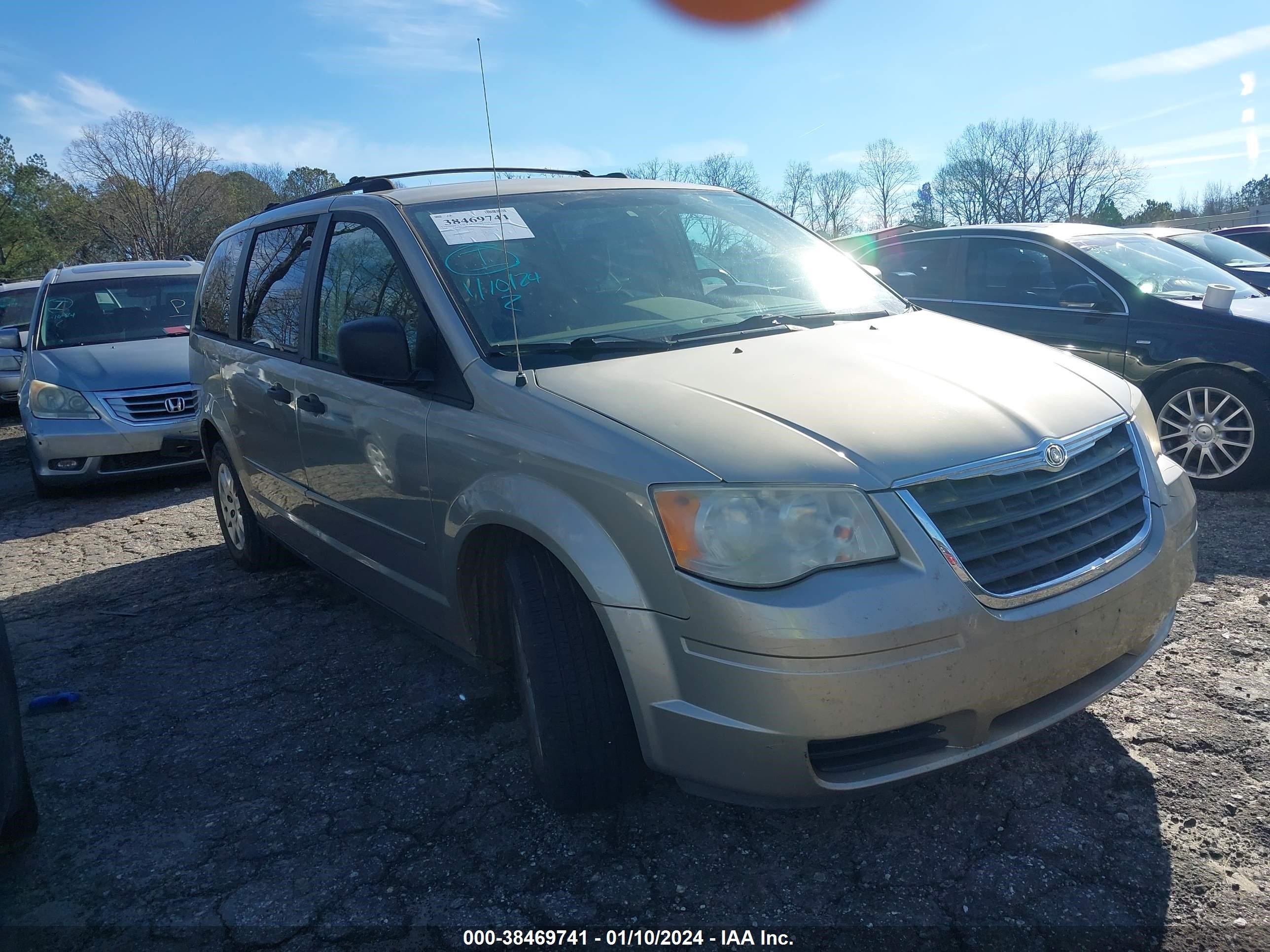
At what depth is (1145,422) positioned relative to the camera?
2.76 m

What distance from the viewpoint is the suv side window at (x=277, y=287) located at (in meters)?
3.88

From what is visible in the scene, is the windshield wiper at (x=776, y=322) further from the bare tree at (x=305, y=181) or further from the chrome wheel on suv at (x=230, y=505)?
the bare tree at (x=305, y=181)

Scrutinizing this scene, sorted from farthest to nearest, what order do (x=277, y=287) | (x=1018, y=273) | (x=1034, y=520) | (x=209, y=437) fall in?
(x=1018, y=273) → (x=209, y=437) → (x=277, y=287) → (x=1034, y=520)

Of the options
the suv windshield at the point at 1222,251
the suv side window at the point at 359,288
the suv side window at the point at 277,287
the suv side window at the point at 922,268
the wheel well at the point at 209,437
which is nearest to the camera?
the suv side window at the point at 359,288

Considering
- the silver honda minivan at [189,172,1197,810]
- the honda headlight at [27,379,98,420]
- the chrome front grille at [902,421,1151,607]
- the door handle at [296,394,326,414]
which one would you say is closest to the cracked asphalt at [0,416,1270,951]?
the silver honda minivan at [189,172,1197,810]

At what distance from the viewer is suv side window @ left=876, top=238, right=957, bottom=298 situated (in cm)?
691

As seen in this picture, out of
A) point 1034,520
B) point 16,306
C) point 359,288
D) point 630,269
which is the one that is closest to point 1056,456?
point 1034,520

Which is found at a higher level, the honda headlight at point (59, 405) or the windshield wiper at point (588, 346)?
the windshield wiper at point (588, 346)

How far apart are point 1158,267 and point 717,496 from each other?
18.3 feet

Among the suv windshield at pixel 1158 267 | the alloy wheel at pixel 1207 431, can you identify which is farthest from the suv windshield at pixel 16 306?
the alloy wheel at pixel 1207 431

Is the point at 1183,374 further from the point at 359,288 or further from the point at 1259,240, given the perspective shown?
the point at 1259,240

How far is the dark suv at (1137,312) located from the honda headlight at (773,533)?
3.84 meters

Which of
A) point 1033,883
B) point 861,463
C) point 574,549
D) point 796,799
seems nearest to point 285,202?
point 574,549

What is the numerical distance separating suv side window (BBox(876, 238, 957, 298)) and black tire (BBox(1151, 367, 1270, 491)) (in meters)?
1.74
